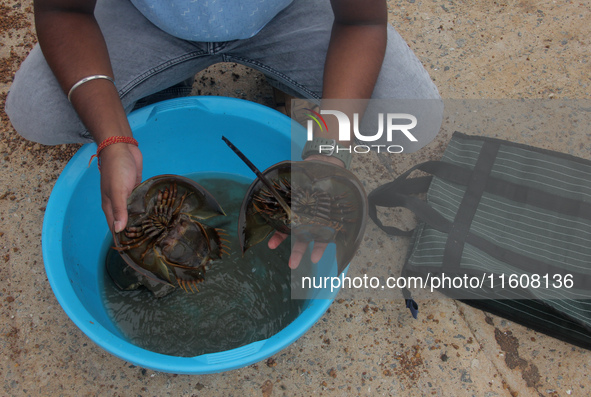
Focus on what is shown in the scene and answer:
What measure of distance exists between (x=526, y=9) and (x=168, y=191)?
2.48 meters

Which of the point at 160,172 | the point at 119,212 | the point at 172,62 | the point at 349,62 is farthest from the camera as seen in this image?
the point at 160,172

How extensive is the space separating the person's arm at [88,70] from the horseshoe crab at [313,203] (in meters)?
0.45

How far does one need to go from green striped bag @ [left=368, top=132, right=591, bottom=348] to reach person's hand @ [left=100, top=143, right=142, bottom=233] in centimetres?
111

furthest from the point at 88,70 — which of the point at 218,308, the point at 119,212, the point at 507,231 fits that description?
the point at 507,231

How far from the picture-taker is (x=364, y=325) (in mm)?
1955

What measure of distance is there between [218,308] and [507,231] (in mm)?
1371

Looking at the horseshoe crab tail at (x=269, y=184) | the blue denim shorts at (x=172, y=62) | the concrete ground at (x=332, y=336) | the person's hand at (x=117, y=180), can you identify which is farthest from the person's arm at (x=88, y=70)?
the concrete ground at (x=332, y=336)

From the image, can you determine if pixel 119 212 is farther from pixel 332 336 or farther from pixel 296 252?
pixel 332 336

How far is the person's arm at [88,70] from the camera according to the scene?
1429 mm

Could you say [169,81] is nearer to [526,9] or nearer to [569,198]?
[569,198]

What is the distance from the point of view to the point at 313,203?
148 centimetres

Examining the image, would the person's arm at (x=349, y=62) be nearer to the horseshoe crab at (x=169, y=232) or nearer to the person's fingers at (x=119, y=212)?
the horseshoe crab at (x=169, y=232)

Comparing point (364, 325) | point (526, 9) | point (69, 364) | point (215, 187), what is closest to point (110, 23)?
point (215, 187)

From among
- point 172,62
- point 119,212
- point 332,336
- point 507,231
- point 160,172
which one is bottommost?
point 332,336
